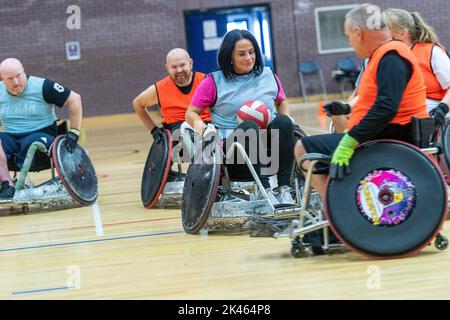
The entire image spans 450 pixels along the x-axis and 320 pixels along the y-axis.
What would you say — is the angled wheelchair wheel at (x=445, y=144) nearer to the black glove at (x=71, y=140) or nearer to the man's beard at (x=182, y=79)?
the man's beard at (x=182, y=79)

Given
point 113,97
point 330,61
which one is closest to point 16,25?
point 113,97

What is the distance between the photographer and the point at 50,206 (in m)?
7.90

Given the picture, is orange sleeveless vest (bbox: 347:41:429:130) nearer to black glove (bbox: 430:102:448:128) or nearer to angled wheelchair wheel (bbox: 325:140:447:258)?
angled wheelchair wheel (bbox: 325:140:447:258)

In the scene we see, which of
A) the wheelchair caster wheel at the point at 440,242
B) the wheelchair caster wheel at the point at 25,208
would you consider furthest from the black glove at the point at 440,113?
the wheelchair caster wheel at the point at 25,208

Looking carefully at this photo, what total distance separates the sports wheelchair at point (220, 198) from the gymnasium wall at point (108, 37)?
48.3 ft

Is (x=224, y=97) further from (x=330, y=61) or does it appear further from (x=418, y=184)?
(x=330, y=61)

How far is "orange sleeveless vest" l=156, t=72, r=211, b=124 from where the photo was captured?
7.77 metres

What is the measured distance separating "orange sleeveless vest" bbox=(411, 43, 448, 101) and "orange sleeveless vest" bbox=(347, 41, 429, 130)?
1389 mm

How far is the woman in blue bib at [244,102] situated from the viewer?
5836 millimetres

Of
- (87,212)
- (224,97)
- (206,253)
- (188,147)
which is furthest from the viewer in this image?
(87,212)

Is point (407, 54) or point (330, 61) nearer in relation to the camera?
point (407, 54)

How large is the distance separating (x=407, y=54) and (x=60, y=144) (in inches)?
159

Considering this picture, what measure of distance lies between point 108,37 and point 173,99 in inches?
511

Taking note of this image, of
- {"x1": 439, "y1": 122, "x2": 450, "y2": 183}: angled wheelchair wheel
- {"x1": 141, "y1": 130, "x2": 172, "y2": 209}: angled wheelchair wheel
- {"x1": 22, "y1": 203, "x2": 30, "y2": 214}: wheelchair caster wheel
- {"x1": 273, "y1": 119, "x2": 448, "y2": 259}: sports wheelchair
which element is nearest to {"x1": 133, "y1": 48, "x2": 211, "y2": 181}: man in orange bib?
{"x1": 141, "y1": 130, "x2": 172, "y2": 209}: angled wheelchair wheel
